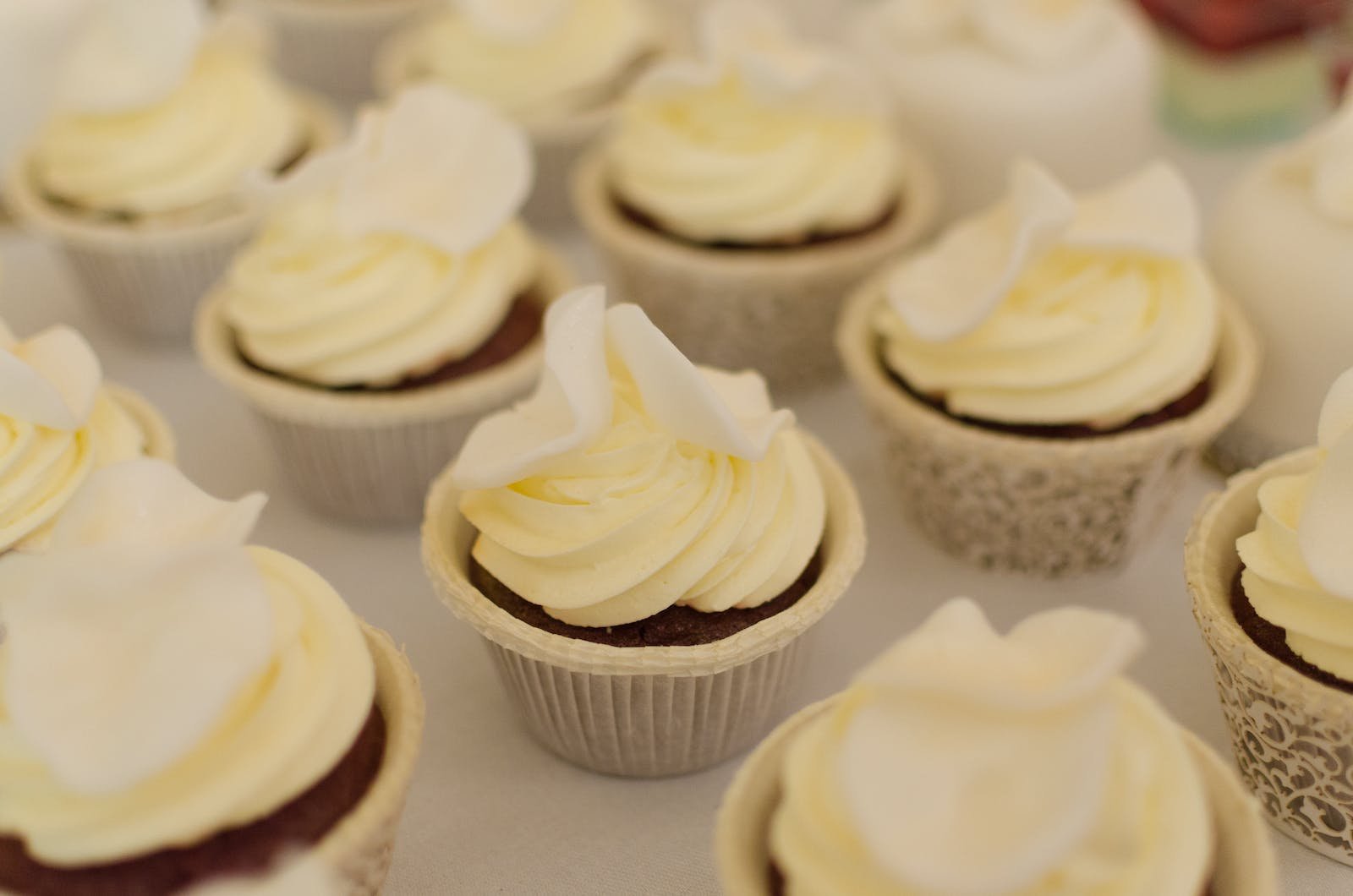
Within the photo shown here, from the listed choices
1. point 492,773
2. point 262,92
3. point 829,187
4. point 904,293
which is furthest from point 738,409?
point 262,92

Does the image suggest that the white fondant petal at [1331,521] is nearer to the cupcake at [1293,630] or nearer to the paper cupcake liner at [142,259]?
the cupcake at [1293,630]

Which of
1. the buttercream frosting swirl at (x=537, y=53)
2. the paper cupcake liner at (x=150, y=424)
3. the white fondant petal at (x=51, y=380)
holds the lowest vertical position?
the paper cupcake liner at (x=150, y=424)

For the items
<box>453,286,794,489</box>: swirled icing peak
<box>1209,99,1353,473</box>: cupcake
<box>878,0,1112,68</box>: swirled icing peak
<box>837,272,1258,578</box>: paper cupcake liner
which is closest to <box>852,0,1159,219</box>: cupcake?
<box>878,0,1112,68</box>: swirled icing peak

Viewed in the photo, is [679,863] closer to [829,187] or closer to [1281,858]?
[1281,858]

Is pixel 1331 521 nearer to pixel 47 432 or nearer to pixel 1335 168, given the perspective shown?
pixel 1335 168

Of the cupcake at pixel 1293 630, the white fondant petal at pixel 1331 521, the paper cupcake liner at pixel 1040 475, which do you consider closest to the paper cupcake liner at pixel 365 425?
the paper cupcake liner at pixel 1040 475

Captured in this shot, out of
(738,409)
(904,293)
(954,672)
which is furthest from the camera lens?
(904,293)
